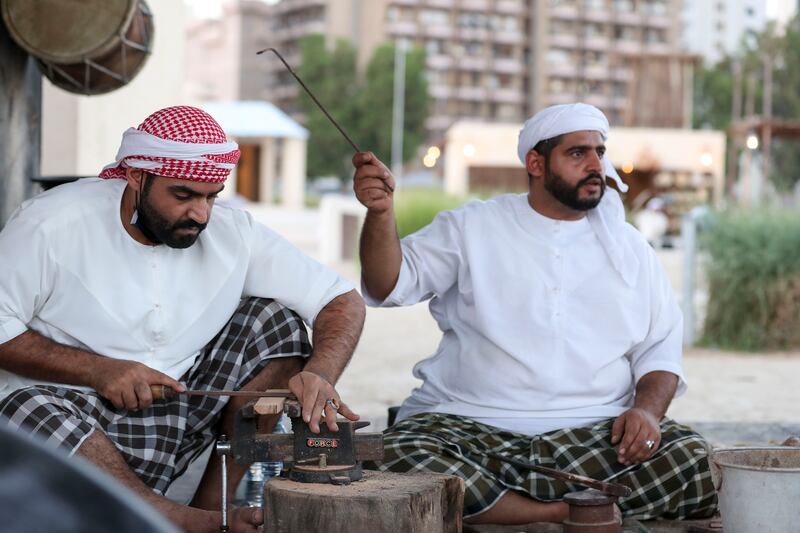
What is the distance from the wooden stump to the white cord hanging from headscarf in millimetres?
1417

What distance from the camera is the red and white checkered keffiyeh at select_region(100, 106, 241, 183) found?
3191 millimetres

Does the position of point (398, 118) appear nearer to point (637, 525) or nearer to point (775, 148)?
point (775, 148)

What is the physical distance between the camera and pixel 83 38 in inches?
185

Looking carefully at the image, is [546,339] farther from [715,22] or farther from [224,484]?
[715,22]

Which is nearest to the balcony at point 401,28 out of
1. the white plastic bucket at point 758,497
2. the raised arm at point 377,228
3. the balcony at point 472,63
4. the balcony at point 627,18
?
the balcony at point 472,63

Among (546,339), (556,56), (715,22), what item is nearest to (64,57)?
(546,339)

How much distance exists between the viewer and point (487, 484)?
11.8 ft

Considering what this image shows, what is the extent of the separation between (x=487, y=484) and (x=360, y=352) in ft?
22.0

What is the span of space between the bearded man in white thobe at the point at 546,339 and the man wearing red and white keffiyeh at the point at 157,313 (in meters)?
0.41

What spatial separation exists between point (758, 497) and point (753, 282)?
7.88 meters

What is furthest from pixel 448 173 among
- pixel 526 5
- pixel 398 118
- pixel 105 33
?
pixel 526 5

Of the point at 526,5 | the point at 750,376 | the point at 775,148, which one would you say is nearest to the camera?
the point at 750,376

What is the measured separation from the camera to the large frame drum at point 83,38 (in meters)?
4.59

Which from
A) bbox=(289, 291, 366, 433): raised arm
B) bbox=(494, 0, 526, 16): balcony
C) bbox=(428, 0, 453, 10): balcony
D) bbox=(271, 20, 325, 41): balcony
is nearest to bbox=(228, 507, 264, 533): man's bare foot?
bbox=(289, 291, 366, 433): raised arm
